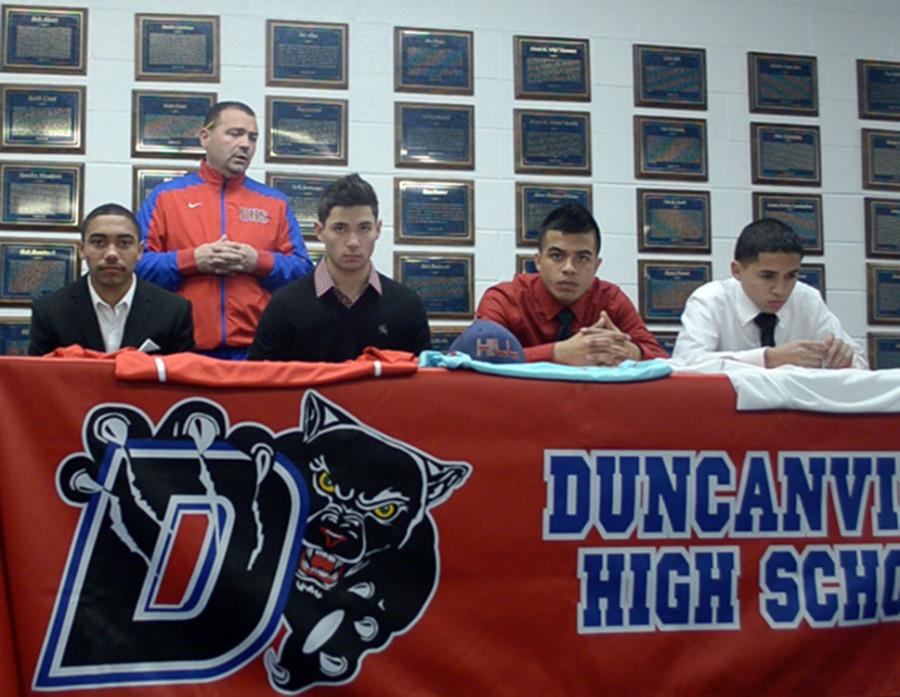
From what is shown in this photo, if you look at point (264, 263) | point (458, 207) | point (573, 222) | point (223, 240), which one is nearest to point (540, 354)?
point (573, 222)

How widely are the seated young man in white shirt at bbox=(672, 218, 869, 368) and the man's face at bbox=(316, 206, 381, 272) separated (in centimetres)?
86

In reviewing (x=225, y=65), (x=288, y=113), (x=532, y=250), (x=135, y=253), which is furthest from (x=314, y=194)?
(x=135, y=253)

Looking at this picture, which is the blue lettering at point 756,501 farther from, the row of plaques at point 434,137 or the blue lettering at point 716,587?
the row of plaques at point 434,137

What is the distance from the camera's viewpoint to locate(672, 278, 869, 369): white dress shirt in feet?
8.22

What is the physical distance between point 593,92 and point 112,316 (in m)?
2.10

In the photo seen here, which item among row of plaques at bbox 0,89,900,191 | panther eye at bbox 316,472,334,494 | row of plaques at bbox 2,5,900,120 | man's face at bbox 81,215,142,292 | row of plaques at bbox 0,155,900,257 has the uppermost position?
row of plaques at bbox 2,5,900,120

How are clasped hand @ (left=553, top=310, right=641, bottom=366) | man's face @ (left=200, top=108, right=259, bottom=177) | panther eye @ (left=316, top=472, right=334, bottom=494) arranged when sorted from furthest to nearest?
man's face @ (left=200, top=108, right=259, bottom=177)
clasped hand @ (left=553, top=310, right=641, bottom=366)
panther eye @ (left=316, top=472, right=334, bottom=494)

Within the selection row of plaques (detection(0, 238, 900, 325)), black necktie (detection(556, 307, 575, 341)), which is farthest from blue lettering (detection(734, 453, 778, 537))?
row of plaques (detection(0, 238, 900, 325))

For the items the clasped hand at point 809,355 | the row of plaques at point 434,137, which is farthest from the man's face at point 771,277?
the row of plaques at point 434,137

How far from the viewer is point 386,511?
5.32ft

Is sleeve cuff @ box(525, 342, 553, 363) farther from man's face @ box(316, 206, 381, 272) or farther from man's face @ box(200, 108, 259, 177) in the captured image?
man's face @ box(200, 108, 259, 177)

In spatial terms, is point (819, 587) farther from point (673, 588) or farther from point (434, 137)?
point (434, 137)

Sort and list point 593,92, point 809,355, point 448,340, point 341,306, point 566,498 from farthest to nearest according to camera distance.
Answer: point 593,92
point 448,340
point 341,306
point 809,355
point 566,498

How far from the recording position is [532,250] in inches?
139
